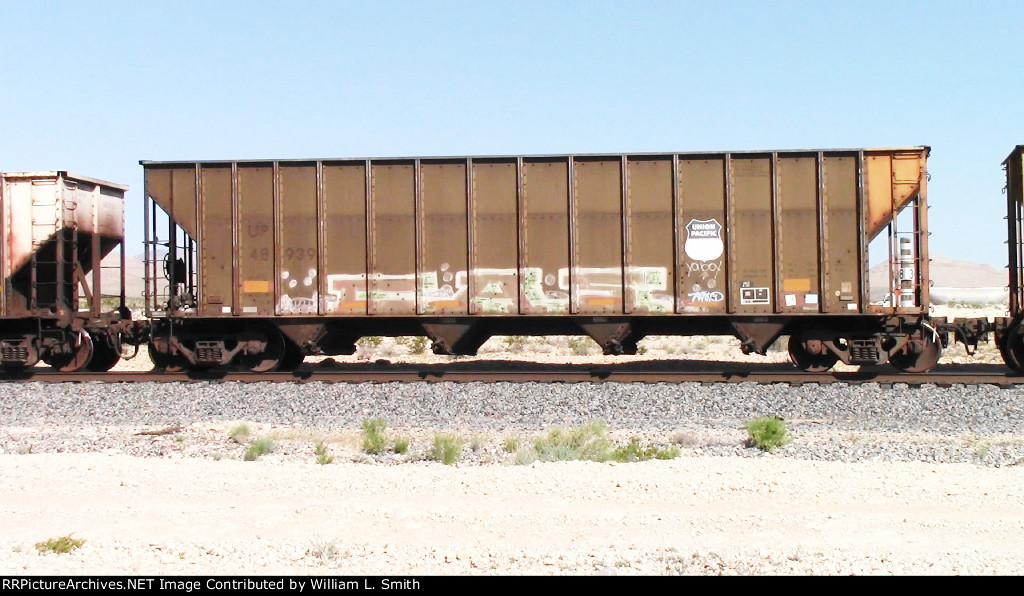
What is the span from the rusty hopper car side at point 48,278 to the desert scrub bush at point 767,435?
11800 millimetres

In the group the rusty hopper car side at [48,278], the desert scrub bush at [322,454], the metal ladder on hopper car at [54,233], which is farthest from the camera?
the metal ladder on hopper car at [54,233]

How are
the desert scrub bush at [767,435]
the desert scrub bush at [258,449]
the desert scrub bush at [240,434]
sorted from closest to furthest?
the desert scrub bush at [258,449], the desert scrub bush at [767,435], the desert scrub bush at [240,434]

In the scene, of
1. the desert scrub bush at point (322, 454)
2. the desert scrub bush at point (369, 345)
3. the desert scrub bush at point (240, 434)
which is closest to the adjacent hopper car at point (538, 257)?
the desert scrub bush at point (240, 434)

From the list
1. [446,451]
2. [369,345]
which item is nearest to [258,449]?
[446,451]

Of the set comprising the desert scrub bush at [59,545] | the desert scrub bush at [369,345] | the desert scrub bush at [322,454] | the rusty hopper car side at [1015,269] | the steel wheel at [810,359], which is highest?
the rusty hopper car side at [1015,269]

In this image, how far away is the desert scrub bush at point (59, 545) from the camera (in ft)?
18.4

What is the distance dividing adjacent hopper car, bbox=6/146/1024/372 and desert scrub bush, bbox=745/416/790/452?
506cm

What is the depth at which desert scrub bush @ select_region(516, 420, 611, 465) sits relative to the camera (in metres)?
8.97

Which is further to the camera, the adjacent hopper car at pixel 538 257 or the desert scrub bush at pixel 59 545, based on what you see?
the adjacent hopper car at pixel 538 257

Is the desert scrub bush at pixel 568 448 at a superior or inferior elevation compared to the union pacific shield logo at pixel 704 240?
inferior

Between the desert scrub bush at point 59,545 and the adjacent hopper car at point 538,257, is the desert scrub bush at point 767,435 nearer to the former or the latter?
the adjacent hopper car at point 538,257

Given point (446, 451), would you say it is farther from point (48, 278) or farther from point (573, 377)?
point (48, 278)

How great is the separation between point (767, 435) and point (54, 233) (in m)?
13.4

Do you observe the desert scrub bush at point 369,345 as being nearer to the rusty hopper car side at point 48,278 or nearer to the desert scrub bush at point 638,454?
the rusty hopper car side at point 48,278
